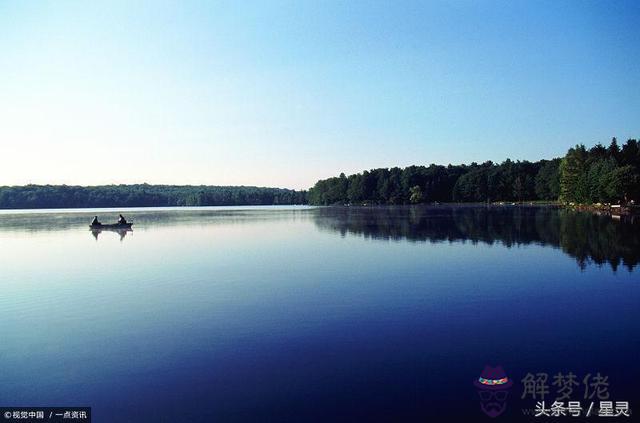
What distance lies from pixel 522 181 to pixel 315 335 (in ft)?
518

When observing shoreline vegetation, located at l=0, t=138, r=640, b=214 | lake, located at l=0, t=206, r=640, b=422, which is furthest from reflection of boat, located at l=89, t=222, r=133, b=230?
shoreline vegetation, located at l=0, t=138, r=640, b=214

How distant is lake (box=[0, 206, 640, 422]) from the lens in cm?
939

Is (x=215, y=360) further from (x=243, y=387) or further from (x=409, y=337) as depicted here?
(x=409, y=337)

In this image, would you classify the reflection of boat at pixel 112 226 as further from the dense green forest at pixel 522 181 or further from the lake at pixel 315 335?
the dense green forest at pixel 522 181

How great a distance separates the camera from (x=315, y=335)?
13367 mm

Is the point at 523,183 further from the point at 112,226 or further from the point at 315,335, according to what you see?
the point at 315,335

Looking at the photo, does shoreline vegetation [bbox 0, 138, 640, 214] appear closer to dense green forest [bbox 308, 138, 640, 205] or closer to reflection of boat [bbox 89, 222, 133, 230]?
dense green forest [bbox 308, 138, 640, 205]

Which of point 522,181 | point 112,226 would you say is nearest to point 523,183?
point 522,181

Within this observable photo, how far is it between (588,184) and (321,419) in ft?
295

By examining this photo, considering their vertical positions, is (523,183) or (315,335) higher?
(523,183)

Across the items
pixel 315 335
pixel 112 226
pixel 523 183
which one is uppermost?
pixel 523 183

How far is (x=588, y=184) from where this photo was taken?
83750 millimetres

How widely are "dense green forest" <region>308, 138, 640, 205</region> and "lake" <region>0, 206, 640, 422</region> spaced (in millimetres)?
60229

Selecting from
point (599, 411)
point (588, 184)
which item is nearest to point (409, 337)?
point (599, 411)
